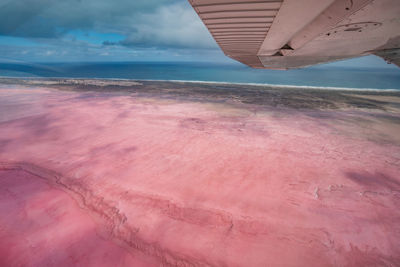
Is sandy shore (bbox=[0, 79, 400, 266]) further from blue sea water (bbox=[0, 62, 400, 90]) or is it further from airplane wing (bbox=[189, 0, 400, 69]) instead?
blue sea water (bbox=[0, 62, 400, 90])

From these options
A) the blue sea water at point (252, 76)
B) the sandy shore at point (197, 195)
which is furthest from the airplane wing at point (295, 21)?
the blue sea water at point (252, 76)

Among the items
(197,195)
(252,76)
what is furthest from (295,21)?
(252,76)

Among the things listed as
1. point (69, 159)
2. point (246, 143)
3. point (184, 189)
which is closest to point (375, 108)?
point (246, 143)

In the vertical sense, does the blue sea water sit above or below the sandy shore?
above

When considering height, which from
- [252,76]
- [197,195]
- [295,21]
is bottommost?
[197,195]

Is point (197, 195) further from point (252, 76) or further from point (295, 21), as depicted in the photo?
point (252, 76)

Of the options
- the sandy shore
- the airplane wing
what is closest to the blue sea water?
the sandy shore

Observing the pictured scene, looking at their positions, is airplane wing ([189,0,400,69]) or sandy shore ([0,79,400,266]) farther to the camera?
sandy shore ([0,79,400,266])

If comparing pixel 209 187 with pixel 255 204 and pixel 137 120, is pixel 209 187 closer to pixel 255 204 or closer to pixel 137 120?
pixel 255 204

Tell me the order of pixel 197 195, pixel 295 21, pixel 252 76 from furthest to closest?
pixel 252 76 < pixel 197 195 < pixel 295 21
